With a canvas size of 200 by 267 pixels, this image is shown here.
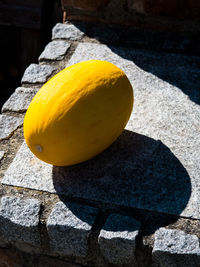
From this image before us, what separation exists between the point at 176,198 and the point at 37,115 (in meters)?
0.67

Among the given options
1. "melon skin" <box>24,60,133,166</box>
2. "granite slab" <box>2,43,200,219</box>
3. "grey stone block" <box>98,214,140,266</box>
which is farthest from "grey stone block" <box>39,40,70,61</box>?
"grey stone block" <box>98,214,140,266</box>

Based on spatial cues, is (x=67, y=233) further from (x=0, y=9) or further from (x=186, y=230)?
(x=0, y=9)

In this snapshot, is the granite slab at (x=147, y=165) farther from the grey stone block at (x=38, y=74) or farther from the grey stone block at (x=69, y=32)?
the grey stone block at (x=69, y=32)

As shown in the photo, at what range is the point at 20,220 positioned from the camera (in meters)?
1.90

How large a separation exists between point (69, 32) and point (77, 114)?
1418 millimetres

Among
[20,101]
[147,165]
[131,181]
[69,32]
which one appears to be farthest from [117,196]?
[69,32]

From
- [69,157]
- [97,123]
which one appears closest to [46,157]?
[69,157]

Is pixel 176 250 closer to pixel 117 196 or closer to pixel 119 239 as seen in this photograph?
pixel 119 239

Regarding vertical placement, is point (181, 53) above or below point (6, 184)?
above

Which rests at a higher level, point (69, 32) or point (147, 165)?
point (69, 32)

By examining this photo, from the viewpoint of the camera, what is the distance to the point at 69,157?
1.89 meters

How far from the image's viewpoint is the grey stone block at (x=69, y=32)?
3.05 metres

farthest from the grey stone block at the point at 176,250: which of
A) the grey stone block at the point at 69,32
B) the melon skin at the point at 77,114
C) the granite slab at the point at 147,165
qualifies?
the grey stone block at the point at 69,32

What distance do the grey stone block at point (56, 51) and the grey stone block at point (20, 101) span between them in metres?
0.33
